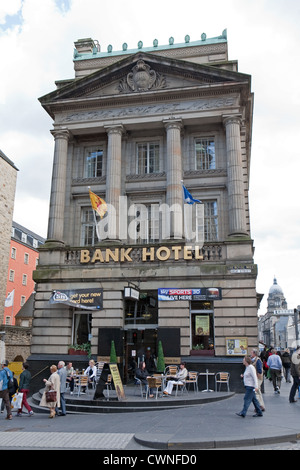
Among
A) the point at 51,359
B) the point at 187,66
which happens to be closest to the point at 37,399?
the point at 51,359

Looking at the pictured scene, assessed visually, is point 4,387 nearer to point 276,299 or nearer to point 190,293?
point 190,293

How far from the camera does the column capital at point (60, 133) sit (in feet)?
90.7

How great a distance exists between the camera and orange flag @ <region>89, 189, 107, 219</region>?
23594mm

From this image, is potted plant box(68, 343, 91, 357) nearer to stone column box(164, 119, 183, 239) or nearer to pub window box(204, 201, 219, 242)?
stone column box(164, 119, 183, 239)

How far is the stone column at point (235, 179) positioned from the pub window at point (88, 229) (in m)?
8.51

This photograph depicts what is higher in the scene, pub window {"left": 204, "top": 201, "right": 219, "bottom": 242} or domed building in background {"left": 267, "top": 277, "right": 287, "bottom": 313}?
domed building in background {"left": 267, "top": 277, "right": 287, "bottom": 313}

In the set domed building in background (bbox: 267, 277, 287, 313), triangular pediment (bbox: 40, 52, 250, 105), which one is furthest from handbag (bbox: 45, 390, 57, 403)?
domed building in background (bbox: 267, 277, 287, 313)

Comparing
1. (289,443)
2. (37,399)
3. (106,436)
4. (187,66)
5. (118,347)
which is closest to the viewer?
(289,443)

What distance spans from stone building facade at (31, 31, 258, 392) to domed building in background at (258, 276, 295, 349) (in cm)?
11022

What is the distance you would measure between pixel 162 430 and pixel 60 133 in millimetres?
20731

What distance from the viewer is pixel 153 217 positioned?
86.4 feet
